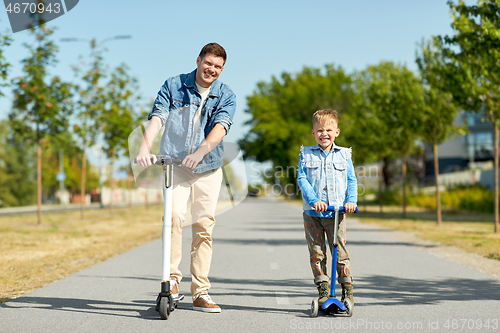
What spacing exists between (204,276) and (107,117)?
16.4m

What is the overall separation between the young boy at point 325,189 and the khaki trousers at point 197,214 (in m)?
0.78

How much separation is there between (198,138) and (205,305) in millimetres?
1449

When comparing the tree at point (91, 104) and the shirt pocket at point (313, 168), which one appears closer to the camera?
the shirt pocket at point (313, 168)

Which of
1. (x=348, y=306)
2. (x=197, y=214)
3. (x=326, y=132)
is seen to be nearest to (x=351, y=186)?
(x=326, y=132)

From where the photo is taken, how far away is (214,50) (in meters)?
4.93

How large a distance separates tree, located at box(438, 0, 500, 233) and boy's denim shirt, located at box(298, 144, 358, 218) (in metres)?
7.45

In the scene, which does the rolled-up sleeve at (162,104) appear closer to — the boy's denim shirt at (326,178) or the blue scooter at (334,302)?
the boy's denim shirt at (326,178)

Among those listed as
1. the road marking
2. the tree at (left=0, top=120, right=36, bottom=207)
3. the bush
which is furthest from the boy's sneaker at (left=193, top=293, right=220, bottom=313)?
the tree at (left=0, top=120, right=36, bottom=207)

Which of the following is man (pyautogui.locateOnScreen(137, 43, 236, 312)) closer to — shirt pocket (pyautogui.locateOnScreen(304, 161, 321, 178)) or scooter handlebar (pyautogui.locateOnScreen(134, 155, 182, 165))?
scooter handlebar (pyautogui.locateOnScreen(134, 155, 182, 165))

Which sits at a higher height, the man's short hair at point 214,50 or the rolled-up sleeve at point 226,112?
the man's short hair at point 214,50

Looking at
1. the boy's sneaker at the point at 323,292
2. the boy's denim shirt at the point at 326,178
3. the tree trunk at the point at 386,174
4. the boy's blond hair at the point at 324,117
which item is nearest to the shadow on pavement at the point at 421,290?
the boy's sneaker at the point at 323,292

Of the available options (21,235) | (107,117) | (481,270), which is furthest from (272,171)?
(481,270)

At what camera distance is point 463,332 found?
4363mm

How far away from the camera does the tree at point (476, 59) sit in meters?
11.9
